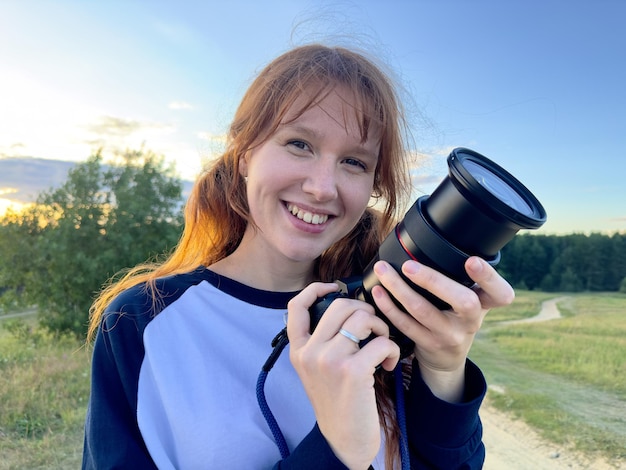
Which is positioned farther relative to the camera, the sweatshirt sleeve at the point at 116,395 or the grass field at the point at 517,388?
the grass field at the point at 517,388

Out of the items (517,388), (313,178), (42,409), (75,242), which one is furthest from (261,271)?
(75,242)

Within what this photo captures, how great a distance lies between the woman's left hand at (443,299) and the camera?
1038mm

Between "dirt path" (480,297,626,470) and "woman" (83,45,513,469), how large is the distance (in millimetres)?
3760

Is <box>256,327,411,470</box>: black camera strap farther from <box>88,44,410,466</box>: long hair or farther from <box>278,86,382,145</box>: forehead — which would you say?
<box>278,86,382,145</box>: forehead

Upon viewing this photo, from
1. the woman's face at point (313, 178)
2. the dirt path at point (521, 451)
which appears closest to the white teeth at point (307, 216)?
the woman's face at point (313, 178)

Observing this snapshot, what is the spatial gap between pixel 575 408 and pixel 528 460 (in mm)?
1554

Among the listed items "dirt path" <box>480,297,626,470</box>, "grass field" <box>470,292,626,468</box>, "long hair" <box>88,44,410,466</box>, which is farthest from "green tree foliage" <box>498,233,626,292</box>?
"long hair" <box>88,44,410,466</box>

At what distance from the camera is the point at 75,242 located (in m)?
11.8

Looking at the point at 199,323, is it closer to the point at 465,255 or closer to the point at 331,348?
the point at 331,348

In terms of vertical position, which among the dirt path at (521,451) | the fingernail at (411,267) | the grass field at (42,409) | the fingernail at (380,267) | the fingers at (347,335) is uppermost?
the fingernail at (411,267)

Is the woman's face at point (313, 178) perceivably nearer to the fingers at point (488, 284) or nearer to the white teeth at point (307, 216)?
the white teeth at point (307, 216)

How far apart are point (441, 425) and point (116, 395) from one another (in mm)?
876

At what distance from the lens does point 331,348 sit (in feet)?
Answer: 3.37

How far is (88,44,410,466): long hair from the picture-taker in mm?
1436
